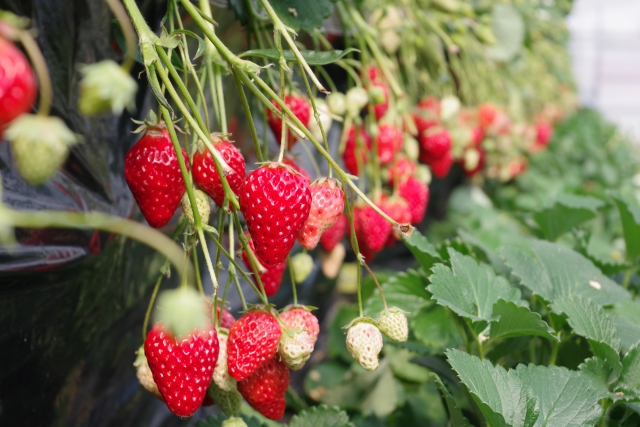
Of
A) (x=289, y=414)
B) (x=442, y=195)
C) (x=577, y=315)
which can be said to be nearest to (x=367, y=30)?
(x=577, y=315)

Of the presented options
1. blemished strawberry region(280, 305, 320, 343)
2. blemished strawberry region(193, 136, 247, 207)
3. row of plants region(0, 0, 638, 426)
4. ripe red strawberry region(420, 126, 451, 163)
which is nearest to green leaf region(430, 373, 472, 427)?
row of plants region(0, 0, 638, 426)

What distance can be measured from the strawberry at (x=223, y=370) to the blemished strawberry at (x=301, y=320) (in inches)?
2.2

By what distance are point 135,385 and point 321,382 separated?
1.84ft

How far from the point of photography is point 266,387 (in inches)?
20.6

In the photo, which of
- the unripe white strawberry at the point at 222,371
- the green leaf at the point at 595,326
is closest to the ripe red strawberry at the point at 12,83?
the unripe white strawberry at the point at 222,371

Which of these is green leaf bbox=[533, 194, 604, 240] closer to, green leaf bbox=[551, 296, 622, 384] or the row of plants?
the row of plants

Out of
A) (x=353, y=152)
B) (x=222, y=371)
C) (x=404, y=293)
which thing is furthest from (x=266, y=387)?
(x=353, y=152)

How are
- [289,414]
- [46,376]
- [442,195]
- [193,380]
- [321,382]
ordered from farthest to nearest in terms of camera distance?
[442,195] < [321,382] < [289,414] < [46,376] < [193,380]

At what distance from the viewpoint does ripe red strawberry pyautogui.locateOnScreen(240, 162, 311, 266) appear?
42cm

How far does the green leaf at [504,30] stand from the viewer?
1675mm

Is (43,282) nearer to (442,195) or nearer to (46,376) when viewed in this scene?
(46,376)

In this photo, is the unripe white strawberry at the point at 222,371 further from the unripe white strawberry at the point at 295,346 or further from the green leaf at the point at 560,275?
the green leaf at the point at 560,275

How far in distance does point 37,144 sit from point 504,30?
166 cm

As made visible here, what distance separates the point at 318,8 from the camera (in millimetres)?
629
